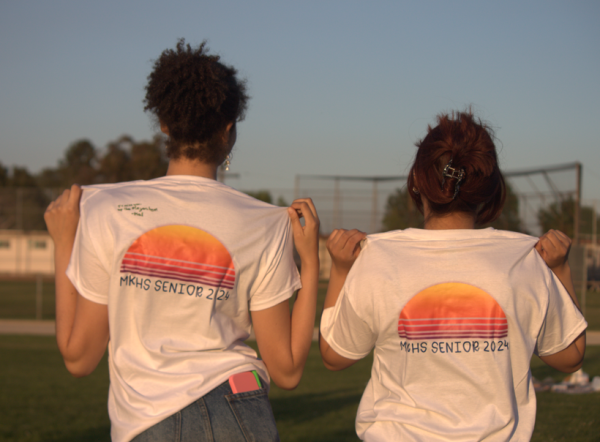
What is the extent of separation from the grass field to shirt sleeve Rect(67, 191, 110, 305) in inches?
147

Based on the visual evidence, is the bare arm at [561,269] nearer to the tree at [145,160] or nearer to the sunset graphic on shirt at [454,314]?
the sunset graphic on shirt at [454,314]

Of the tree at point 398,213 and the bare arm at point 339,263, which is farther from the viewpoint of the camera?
the tree at point 398,213

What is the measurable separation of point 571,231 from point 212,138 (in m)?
20.8

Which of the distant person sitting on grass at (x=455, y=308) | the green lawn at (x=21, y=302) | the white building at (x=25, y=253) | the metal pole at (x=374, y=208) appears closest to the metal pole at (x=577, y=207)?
the metal pole at (x=374, y=208)

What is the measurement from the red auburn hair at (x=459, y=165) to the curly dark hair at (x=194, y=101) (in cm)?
60

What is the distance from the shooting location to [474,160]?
164 centimetres

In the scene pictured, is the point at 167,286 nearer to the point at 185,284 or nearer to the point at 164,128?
the point at 185,284

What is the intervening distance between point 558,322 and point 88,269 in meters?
1.37

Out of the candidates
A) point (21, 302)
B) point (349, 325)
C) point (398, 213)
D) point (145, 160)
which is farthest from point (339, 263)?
point (145, 160)

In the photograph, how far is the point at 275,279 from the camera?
5.49 ft

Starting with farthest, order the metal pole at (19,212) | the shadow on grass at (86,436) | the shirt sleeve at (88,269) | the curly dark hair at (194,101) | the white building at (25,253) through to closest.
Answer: the white building at (25,253)
the metal pole at (19,212)
the shadow on grass at (86,436)
the curly dark hair at (194,101)
the shirt sleeve at (88,269)

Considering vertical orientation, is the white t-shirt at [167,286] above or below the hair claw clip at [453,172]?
below

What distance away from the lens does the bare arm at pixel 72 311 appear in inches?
65.3

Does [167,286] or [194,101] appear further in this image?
[194,101]
